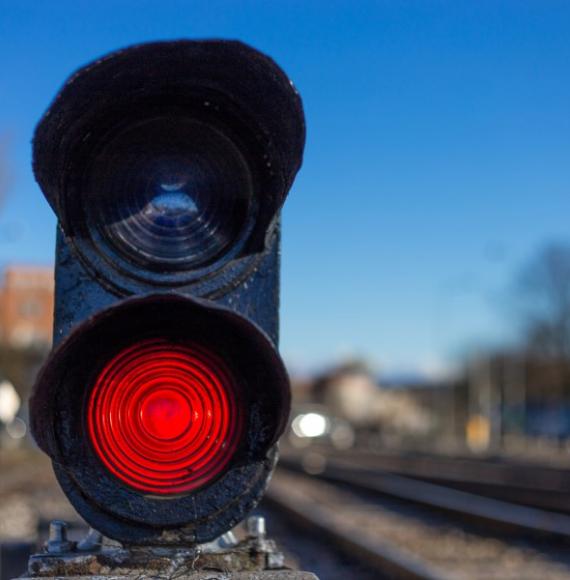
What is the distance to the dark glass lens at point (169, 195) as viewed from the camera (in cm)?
228

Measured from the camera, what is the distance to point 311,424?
6109cm

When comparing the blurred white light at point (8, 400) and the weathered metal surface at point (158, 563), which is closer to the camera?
the weathered metal surface at point (158, 563)

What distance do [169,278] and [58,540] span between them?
24.3 inches

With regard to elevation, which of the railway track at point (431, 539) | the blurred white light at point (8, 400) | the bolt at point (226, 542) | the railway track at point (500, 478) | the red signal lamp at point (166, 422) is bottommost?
the railway track at point (431, 539)

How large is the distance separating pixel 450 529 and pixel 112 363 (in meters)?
12.0

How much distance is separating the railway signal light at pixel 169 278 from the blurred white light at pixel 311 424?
193 feet

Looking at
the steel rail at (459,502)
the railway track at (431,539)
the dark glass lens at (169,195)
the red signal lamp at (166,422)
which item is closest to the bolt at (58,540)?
the red signal lamp at (166,422)

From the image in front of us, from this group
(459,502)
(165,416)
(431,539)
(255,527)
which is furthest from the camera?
(459,502)

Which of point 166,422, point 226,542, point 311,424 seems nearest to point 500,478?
point 226,542

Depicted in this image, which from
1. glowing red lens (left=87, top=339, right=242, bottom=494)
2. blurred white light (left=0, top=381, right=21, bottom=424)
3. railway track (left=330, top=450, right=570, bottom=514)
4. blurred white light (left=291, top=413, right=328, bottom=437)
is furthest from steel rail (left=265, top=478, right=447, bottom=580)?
blurred white light (left=291, top=413, right=328, bottom=437)

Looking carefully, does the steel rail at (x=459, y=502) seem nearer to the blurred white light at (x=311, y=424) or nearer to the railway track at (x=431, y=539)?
the railway track at (x=431, y=539)

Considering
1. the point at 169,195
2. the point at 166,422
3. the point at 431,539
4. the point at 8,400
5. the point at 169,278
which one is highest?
the point at 8,400

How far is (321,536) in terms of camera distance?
12.1 meters

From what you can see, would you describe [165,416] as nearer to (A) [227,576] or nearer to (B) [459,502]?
(A) [227,576]
